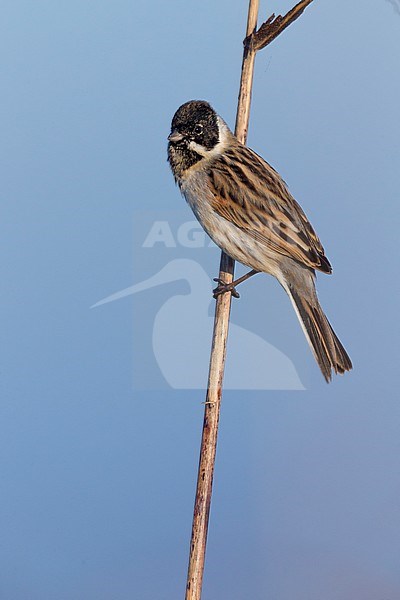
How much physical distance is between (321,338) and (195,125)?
1.97 ft

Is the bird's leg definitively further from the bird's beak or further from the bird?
the bird's beak

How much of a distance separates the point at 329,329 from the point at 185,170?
544 millimetres

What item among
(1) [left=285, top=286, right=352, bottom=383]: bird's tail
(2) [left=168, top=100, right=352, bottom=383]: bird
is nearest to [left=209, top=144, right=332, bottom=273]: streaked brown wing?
(2) [left=168, top=100, right=352, bottom=383]: bird

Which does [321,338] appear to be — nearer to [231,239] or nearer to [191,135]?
[231,239]

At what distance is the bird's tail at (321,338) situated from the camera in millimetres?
1606

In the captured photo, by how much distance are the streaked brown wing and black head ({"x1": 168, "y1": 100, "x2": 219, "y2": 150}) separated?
0.06 m

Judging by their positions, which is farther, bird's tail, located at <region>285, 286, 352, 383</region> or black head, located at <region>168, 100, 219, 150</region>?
black head, located at <region>168, 100, 219, 150</region>

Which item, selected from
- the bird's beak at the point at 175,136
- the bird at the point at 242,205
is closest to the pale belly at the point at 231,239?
the bird at the point at 242,205

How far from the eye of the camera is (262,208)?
1801 millimetres

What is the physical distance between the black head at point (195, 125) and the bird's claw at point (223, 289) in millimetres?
354

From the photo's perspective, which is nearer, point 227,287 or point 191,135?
point 227,287

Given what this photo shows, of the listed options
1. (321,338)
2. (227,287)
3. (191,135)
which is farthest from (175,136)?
(321,338)

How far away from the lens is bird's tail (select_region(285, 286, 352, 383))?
1.61m

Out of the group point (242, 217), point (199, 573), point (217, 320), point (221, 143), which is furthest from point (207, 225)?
point (199, 573)
